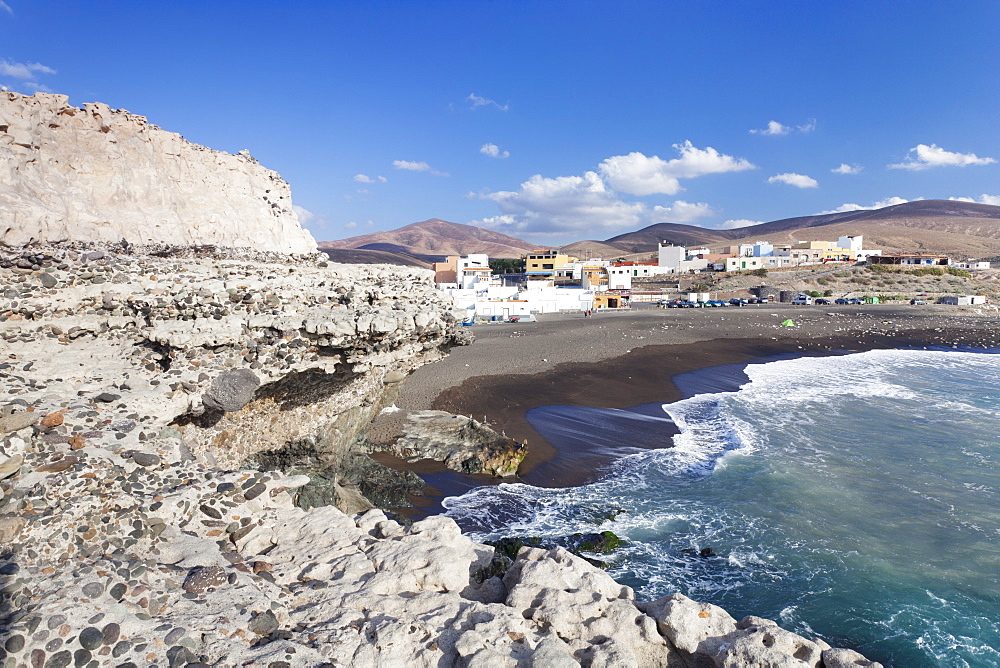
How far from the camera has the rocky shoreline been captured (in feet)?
12.9

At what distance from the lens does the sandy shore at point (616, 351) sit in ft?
56.0

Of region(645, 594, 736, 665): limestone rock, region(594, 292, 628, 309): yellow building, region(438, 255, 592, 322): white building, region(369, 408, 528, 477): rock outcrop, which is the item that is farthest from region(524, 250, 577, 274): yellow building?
region(645, 594, 736, 665): limestone rock

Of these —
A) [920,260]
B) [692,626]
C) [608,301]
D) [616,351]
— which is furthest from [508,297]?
[920,260]

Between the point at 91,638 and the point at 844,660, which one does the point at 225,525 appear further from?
the point at 844,660

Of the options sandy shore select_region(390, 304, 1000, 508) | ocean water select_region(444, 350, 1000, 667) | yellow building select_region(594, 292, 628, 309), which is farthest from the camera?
yellow building select_region(594, 292, 628, 309)

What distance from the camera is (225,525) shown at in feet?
17.5

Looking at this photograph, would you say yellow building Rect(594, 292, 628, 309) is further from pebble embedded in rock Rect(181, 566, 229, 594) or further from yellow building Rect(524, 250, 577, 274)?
pebble embedded in rock Rect(181, 566, 229, 594)

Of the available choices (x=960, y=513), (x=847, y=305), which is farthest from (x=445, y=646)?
(x=847, y=305)

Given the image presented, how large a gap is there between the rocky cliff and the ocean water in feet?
30.4

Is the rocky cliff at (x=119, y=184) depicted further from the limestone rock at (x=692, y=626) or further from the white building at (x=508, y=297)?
the white building at (x=508, y=297)

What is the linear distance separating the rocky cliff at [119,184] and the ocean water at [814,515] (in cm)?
927

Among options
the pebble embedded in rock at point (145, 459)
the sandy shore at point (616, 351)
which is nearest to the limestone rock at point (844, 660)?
the pebble embedded in rock at point (145, 459)

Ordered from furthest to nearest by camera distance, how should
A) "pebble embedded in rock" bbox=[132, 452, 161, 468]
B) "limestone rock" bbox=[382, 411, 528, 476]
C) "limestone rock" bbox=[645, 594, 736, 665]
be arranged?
"limestone rock" bbox=[382, 411, 528, 476], "pebble embedded in rock" bbox=[132, 452, 161, 468], "limestone rock" bbox=[645, 594, 736, 665]

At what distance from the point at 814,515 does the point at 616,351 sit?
1929 centimetres
